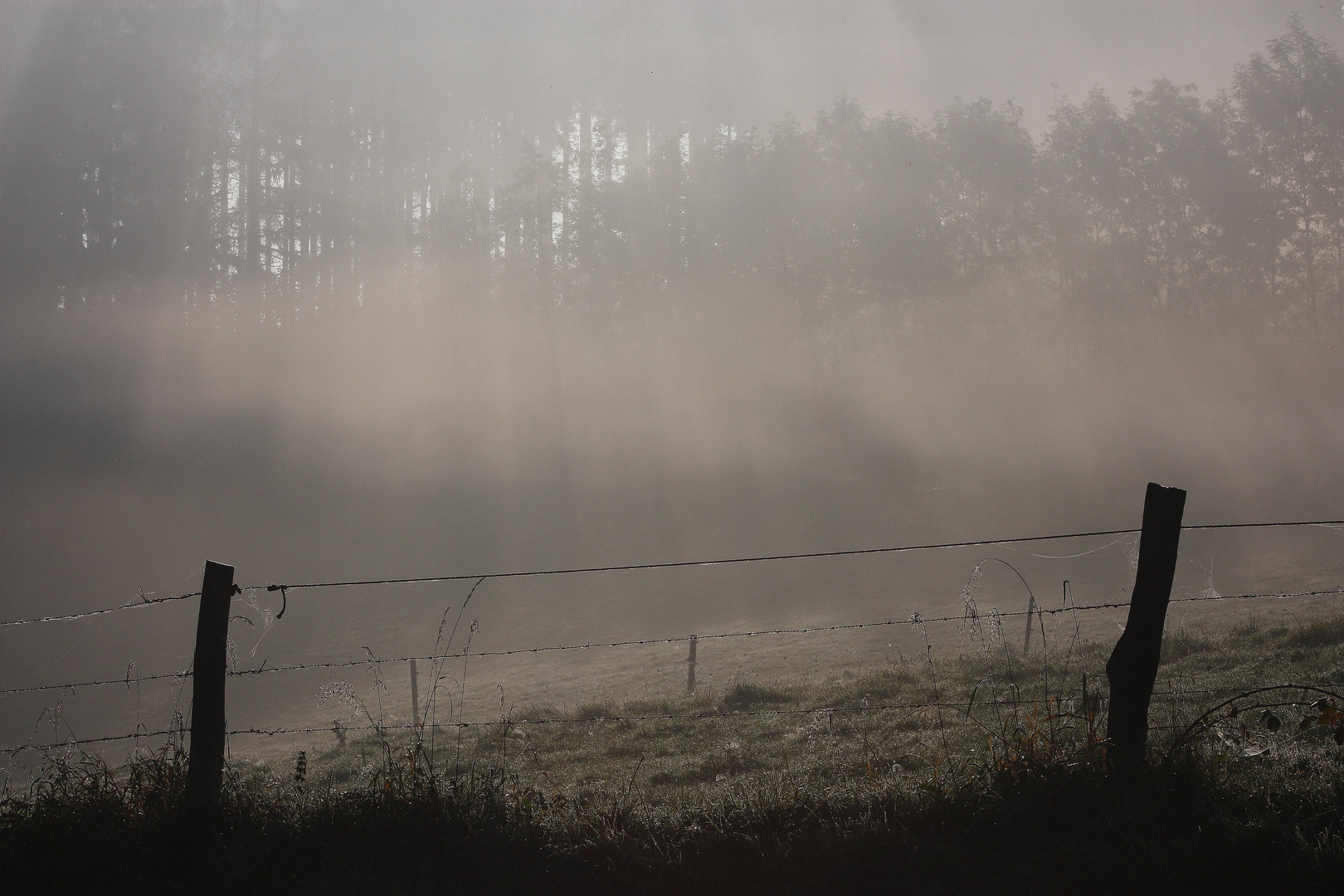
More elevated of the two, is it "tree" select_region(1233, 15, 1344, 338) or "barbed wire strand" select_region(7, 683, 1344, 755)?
"tree" select_region(1233, 15, 1344, 338)

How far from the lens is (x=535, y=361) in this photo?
61188 millimetres

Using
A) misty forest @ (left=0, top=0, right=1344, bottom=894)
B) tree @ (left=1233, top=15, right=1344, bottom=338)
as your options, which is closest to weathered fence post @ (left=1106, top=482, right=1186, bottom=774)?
misty forest @ (left=0, top=0, right=1344, bottom=894)

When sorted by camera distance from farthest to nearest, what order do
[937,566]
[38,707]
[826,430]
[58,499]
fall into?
1. [826,430]
2. [58,499]
3. [937,566]
4. [38,707]

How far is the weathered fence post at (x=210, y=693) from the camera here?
480 centimetres

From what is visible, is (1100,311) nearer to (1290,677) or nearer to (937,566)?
(937,566)

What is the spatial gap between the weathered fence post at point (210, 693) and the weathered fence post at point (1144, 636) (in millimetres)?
4768

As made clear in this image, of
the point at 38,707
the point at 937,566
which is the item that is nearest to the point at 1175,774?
the point at 937,566

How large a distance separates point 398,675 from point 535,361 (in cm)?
3795

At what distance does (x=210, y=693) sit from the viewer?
16.0 feet

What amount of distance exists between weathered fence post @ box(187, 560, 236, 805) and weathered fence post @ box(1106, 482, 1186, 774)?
4768 mm

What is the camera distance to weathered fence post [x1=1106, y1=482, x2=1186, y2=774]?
4.54 metres

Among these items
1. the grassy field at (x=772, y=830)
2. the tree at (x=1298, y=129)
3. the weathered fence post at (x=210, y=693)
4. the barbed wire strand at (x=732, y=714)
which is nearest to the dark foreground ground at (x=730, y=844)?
the grassy field at (x=772, y=830)

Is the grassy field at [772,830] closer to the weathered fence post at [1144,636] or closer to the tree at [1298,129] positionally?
the weathered fence post at [1144,636]

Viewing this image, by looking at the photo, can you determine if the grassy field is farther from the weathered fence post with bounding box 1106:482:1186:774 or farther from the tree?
the tree
